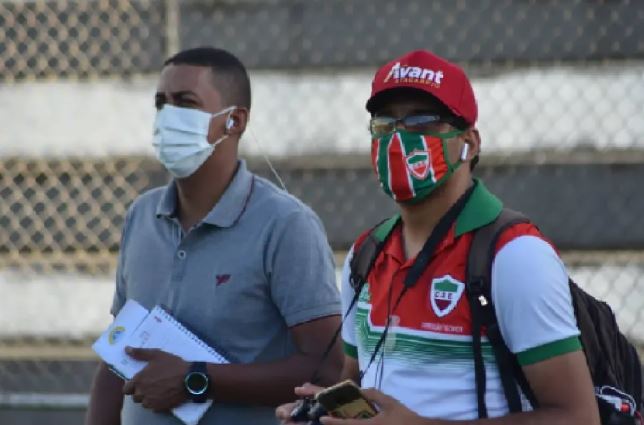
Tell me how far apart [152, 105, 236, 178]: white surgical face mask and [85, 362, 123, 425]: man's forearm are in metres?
0.63

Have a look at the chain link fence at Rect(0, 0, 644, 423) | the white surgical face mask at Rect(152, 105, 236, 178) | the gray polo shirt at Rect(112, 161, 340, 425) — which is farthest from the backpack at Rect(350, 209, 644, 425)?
the chain link fence at Rect(0, 0, 644, 423)

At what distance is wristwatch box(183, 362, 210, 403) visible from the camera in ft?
11.0

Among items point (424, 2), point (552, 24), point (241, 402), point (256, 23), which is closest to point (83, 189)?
point (256, 23)

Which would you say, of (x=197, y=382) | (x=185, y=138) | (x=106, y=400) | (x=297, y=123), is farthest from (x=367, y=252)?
(x=297, y=123)

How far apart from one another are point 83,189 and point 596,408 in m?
4.26

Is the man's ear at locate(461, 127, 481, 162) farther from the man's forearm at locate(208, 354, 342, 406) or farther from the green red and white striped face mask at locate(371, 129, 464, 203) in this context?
the man's forearm at locate(208, 354, 342, 406)

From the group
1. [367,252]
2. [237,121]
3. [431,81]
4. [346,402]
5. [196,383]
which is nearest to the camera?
[346,402]

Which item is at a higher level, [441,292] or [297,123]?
[441,292]

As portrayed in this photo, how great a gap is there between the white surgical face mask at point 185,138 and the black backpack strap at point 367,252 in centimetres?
96

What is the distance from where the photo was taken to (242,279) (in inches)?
134

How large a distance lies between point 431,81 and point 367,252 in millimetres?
402

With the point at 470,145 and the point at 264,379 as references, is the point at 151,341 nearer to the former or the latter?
the point at 264,379

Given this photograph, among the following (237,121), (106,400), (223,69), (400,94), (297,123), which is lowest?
(106,400)

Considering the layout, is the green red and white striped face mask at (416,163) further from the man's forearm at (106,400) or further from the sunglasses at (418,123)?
the man's forearm at (106,400)
